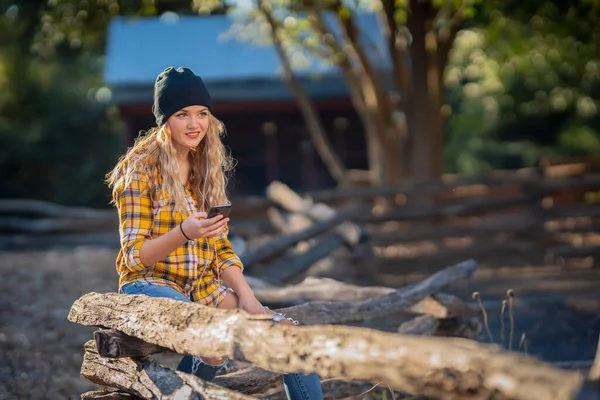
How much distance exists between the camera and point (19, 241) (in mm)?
16906

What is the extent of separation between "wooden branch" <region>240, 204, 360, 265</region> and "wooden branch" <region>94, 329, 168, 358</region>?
3.90m

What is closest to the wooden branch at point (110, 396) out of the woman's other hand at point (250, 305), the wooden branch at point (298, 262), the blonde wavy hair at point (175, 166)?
the woman's other hand at point (250, 305)

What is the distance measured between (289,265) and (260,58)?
13879 mm

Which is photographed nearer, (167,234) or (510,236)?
(167,234)

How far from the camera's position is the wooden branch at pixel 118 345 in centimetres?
363

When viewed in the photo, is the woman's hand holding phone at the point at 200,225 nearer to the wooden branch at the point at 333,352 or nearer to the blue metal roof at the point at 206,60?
the wooden branch at the point at 333,352

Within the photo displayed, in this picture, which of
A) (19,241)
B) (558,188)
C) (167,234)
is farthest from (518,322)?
(19,241)

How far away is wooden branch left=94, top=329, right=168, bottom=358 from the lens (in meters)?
3.63

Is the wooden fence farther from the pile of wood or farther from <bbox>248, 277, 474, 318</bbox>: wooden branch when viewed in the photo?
the pile of wood

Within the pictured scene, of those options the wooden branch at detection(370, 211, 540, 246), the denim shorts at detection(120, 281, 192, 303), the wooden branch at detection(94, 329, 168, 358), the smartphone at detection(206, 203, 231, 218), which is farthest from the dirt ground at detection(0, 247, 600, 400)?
the smartphone at detection(206, 203, 231, 218)

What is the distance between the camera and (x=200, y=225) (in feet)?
11.0

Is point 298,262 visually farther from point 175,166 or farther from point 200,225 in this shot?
point 200,225

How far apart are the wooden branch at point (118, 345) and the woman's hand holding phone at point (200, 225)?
1.87 feet

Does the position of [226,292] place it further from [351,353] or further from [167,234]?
[351,353]
